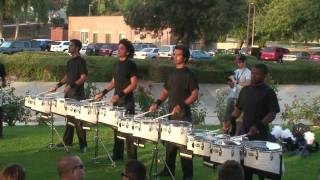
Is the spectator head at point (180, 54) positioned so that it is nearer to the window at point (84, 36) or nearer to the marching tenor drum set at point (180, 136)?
the marching tenor drum set at point (180, 136)

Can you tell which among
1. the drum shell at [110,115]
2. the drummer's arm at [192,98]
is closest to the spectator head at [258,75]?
the drummer's arm at [192,98]

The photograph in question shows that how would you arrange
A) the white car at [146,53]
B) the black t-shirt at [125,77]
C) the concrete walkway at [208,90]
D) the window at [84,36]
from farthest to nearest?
the window at [84,36] < the white car at [146,53] < the concrete walkway at [208,90] < the black t-shirt at [125,77]

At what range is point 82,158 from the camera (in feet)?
38.4

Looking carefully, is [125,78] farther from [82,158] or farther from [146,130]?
[146,130]

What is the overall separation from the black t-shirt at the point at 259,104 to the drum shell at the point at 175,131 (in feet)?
2.56

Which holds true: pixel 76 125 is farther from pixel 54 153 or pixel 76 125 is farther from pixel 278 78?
pixel 278 78

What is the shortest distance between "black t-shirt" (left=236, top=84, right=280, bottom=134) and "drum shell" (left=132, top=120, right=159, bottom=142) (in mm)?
1227

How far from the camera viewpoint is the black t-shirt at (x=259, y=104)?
27.5 feet

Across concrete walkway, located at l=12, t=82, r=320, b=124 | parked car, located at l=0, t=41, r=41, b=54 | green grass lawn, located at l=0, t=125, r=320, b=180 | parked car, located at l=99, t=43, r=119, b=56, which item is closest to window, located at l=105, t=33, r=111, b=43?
parked car, located at l=99, t=43, r=119, b=56

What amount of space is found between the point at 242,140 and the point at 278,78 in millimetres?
27702

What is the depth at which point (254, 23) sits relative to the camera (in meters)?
75.0

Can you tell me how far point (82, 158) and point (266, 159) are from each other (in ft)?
16.7

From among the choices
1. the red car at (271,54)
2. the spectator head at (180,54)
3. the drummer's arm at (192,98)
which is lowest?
the red car at (271,54)

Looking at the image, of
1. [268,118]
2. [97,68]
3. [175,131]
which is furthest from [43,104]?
[97,68]
